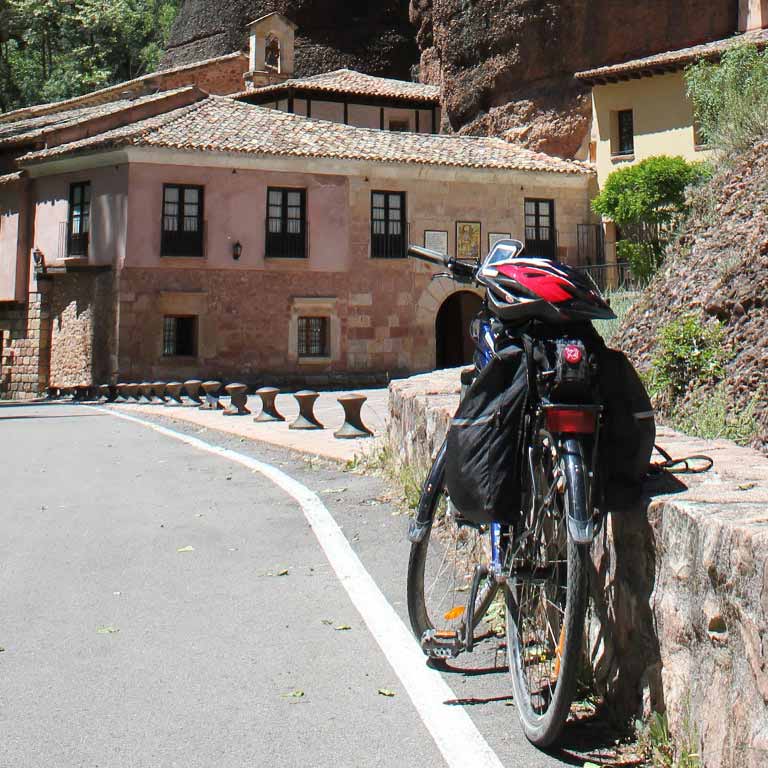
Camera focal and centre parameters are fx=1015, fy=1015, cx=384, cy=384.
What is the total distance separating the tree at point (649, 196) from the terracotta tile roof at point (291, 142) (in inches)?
183

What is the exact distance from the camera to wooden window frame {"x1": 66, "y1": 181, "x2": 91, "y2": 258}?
102 ft

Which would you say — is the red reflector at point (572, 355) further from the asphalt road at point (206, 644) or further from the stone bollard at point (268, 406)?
the stone bollard at point (268, 406)

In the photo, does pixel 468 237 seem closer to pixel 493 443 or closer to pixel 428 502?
pixel 428 502

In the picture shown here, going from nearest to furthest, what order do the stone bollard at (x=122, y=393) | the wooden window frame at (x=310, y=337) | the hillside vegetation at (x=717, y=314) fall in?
the hillside vegetation at (x=717, y=314) < the stone bollard at (x=122, y=393) < the wooden window frame at (x=310, y=337)

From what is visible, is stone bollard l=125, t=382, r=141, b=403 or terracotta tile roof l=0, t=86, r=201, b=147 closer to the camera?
stone bollard l=125, t=382, r=141, b=403

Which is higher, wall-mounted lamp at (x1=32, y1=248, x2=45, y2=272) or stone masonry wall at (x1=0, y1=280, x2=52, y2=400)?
wall-mounted lamp at (x1=32, y1=248, x2=45, y2=272)

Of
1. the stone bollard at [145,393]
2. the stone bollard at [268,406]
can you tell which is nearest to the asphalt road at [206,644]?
the stone bollard at [268,406]

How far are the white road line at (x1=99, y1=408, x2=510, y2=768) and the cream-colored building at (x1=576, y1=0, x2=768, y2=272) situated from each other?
978 inches

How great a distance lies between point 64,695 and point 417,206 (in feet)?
96.8

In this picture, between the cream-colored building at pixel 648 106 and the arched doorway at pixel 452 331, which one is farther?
the arched doorway at pixel 452 331

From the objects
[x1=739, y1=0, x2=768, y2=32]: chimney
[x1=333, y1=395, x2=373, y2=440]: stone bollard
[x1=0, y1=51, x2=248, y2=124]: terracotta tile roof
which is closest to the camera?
[x1=333, y1=395, x2=373, y2=440]: stone bollard

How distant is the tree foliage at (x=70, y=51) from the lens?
54125 mm

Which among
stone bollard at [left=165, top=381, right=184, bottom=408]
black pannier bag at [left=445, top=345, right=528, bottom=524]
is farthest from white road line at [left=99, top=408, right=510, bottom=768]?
stone bollard at [left=165, top=381, right=184, bottom=408]

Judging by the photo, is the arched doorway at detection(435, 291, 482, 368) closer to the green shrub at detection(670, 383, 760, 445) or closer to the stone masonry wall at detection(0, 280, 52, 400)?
the stone masonry wall at detection(0, 280, 52, 400)
